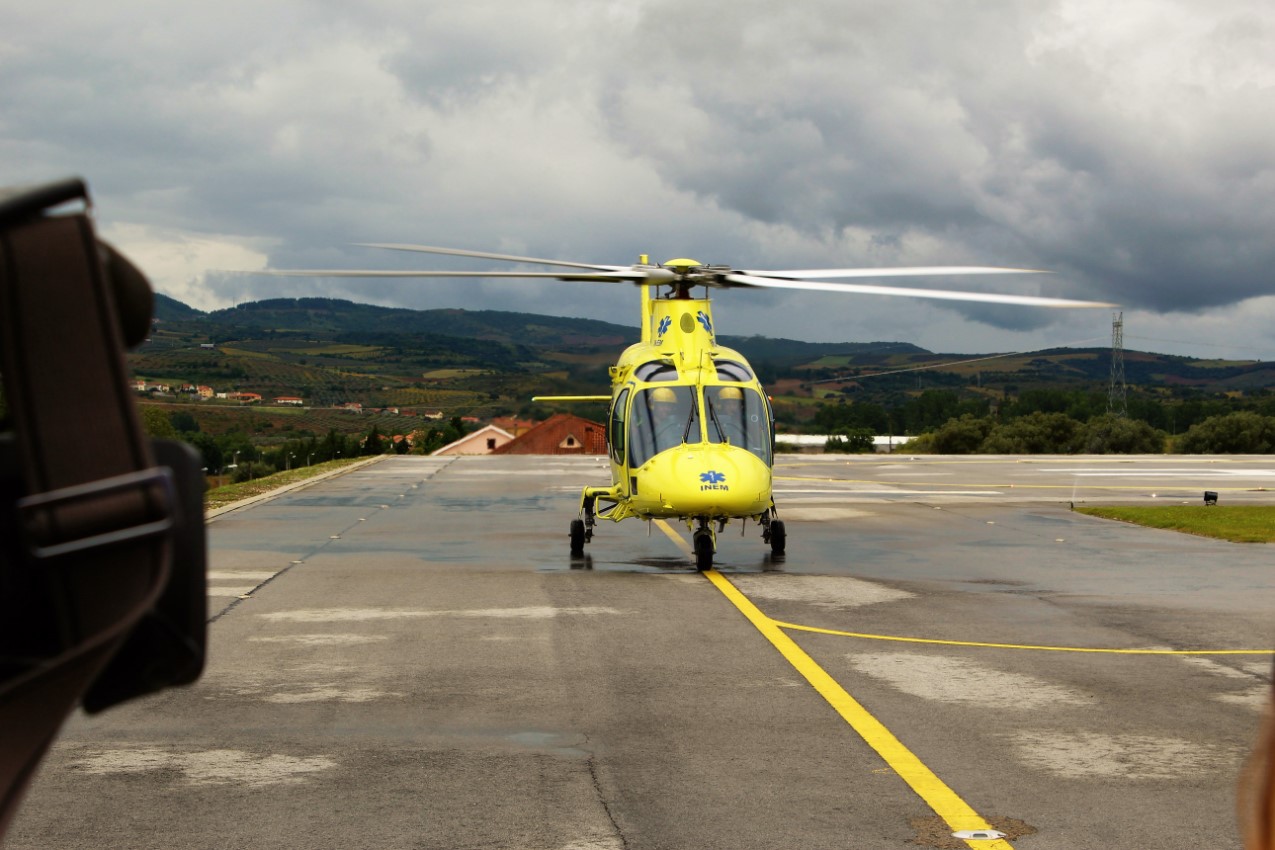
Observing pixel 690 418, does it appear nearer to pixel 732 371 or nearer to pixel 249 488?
pixel 732 371

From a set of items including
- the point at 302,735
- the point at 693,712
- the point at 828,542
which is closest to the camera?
the point at 302,735

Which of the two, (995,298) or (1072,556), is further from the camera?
(1072,556)

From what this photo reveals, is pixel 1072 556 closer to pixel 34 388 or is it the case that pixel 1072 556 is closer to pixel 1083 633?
pixel 1083 633

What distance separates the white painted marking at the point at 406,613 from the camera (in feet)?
44.8

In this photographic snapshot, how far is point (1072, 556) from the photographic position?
68.7ft

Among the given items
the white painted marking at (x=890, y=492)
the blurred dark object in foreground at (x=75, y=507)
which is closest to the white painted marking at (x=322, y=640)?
the blurred dark object in foreground at (x=75, y=507)

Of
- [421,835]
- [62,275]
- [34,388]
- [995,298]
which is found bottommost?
[421,835]

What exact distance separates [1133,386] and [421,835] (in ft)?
440

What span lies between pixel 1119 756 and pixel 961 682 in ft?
7.78

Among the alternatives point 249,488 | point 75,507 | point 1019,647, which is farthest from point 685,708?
point 249,488

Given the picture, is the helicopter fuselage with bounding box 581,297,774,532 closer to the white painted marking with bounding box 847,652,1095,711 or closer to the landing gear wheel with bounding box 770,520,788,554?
the landing gear wheel with bounding box 770,520,788,554

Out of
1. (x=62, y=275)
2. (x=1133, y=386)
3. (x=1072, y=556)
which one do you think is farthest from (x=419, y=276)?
(x=1133, y=386)

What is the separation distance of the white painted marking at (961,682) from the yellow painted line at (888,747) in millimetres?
456

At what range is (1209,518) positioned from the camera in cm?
2791
